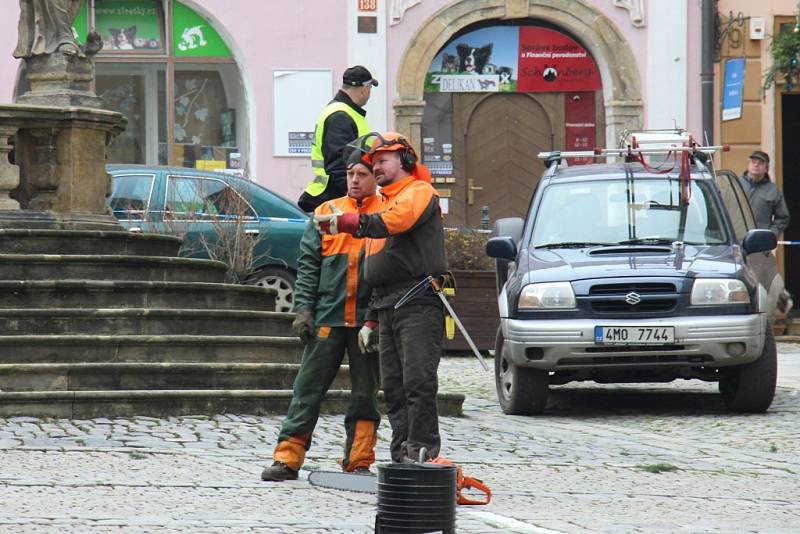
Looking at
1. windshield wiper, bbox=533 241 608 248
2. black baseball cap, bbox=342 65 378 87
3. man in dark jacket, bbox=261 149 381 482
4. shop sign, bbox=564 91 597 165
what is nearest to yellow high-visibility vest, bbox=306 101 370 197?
black baseball cap, bbox=342 65 378 87

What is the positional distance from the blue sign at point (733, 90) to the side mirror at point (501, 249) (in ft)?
35.4

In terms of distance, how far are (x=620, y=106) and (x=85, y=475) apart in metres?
17.5

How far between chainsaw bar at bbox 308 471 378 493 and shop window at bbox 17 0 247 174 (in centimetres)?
1591

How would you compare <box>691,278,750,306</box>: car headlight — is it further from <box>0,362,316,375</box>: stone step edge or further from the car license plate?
<box>0,362,316,375</box>: stone step edge

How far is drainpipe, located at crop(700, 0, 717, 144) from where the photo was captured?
2469 cm

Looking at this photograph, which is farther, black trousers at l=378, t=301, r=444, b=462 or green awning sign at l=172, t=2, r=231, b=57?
green awning sign at l=172, t=2, r=231, b=57

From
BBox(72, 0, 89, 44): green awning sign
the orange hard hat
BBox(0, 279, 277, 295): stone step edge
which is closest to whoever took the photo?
the orange hard hat

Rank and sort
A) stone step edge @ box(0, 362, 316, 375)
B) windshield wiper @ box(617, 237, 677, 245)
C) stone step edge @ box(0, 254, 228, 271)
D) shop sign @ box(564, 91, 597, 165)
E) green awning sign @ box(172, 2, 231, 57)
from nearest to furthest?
stone step edge @ box(0, 362, 316, 375) → stone step edge @ box(0, 254, 228, 271) → windshield wiper @ box(617, 237, 677, 245) → green awning sign @ box(172, 2, 231, 57) → shop sign @ box(564, 91, 597, 165)

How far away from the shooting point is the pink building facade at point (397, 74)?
2477cm

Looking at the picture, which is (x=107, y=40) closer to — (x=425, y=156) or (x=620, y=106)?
(x=425, y=156)

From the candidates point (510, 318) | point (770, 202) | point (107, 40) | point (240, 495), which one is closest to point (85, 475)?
point (240, 495)

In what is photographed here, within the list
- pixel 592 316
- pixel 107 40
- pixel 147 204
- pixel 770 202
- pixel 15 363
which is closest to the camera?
pixel 15 363

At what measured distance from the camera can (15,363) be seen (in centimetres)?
1176

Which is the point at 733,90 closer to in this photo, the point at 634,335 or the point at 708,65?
the point at 708,65
